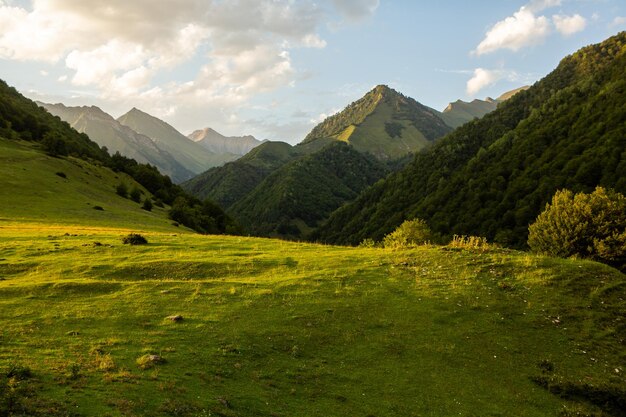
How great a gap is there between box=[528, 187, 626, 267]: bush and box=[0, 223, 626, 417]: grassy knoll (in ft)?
30.0

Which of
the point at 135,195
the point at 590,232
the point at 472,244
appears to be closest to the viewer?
the point at 472,244

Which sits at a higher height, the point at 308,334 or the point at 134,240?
the point at 134,240

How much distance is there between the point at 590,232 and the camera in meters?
37.4

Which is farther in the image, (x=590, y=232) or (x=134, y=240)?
(x=590, y=232)

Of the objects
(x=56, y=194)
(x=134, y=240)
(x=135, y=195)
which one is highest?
(x=135, y=195)

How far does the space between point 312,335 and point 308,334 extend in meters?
0.22

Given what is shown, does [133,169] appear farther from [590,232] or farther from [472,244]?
[590,232]

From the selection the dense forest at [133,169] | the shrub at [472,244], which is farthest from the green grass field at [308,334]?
the dense forest at [133,169]

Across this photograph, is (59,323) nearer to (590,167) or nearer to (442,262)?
(442,262)

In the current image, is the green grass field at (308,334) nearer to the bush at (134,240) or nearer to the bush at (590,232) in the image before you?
the bush at (134,240)

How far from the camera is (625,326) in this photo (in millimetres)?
21719

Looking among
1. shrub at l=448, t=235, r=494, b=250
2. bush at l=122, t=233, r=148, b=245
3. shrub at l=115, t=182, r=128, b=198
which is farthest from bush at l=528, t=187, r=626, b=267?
shrub at l=115, t=182, r=128, b=198

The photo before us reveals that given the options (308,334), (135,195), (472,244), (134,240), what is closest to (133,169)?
(135,195)

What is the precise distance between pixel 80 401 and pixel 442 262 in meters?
25.0
